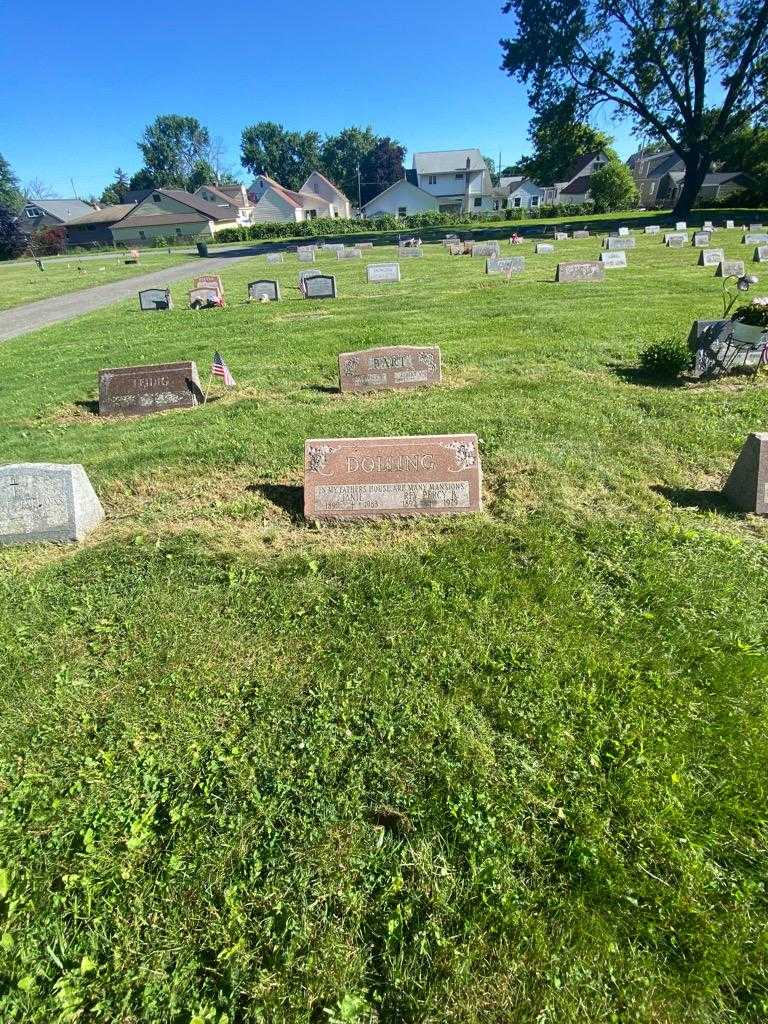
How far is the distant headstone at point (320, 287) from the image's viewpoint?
17984mm

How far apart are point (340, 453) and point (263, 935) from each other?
3.80m

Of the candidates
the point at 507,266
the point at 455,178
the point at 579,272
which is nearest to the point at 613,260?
the point at 579,272

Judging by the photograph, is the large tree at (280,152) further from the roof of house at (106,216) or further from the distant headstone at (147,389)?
the distant headstone at (147,389)

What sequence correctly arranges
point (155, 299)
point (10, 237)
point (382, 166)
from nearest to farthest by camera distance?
point (155, 299) < point (10, 237) < point (382, 166)

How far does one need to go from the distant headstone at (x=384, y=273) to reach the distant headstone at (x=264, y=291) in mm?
4009

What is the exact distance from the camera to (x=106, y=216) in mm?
73750

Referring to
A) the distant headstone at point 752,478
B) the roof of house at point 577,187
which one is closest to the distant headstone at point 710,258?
the distant headstone at point 752,478

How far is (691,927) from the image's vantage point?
222 cm

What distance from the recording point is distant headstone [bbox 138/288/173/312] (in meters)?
19.0

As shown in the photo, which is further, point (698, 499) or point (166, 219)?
point (166, 219)

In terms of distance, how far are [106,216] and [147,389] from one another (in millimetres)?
82619

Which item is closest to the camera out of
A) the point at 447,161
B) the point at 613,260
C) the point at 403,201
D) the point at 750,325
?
the point at 750,325

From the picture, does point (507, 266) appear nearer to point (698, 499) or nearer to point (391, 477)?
point (698, 499)

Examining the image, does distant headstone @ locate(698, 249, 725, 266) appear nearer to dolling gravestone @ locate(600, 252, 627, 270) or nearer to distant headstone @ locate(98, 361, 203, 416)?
dolling gravestone @ locate(600, 252, 627, 270)
